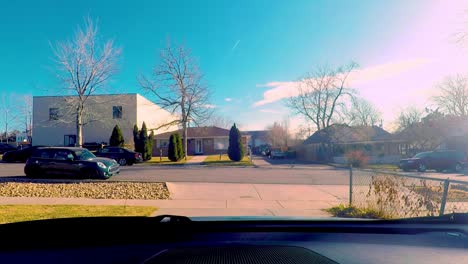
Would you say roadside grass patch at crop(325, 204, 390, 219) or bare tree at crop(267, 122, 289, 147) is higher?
bare tree at crop(267, 122, 289, 147)

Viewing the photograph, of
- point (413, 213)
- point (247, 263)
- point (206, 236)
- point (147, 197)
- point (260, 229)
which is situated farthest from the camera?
point (147, 197)

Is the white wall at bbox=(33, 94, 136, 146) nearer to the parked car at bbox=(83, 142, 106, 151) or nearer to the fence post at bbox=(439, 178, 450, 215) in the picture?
the parked car at bbox=(83, 142, 106, 151)

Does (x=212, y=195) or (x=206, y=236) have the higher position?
(x=206, y=236)

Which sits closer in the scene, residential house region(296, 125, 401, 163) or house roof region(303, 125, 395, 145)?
residential house region(296, 125, 401, 163)

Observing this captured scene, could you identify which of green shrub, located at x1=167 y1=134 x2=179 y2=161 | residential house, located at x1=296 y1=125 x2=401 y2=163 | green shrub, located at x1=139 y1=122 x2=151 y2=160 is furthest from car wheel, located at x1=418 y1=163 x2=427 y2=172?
green shrub, located at x1=139 y1=122 x2=151 y2=160

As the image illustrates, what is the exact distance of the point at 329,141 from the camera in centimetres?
3738

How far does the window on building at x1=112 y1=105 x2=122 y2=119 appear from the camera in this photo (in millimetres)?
39406

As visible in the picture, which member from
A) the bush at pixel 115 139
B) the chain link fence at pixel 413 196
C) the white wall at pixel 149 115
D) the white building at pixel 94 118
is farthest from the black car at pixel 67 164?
the white building at pixel 94 118

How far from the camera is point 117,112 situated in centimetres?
3972

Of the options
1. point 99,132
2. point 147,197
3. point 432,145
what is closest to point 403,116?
point 432,145

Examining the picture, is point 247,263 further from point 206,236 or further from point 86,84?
point 86,84

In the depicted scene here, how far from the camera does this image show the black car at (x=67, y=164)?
12.9 metres

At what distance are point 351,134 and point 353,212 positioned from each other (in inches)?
1337

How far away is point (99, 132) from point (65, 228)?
4265 centimetres
